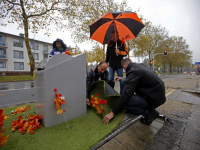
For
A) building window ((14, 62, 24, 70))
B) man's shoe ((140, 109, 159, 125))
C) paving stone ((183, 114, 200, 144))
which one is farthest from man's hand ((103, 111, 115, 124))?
building window ((14, 62, 24, 70))

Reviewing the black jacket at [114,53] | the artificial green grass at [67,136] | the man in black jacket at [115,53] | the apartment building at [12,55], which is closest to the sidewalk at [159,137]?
the artificial green grass at [67,136]

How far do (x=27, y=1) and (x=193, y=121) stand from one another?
52.9 feet

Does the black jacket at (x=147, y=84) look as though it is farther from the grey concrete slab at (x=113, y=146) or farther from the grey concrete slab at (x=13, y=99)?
the grey concrete slab at (x=13, y=99)

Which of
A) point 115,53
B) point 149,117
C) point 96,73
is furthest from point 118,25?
point 149,117

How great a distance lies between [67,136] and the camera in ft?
4.77

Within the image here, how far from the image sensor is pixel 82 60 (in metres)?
1.97

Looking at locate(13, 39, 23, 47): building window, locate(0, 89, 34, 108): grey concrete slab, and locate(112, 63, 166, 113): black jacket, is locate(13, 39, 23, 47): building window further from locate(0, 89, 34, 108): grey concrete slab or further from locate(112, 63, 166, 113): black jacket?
locate(112, 63, 166, 113): black jacket

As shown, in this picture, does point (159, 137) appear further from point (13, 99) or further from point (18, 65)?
point (18, 65)

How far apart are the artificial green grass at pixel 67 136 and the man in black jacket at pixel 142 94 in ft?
0.59

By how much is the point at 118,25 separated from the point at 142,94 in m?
2.15

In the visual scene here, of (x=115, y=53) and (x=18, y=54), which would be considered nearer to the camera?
(x=115, y=53)

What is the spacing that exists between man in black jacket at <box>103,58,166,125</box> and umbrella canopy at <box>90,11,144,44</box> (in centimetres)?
169

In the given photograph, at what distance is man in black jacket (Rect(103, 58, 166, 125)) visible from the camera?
1.65 metres

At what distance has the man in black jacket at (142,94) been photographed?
165cm
